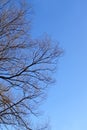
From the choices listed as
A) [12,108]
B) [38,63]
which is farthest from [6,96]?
[38,63]

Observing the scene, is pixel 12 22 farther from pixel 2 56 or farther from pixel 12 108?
pixel 12 108

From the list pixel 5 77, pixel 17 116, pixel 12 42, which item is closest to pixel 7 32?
pixel 12 42

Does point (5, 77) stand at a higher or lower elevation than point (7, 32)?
lower

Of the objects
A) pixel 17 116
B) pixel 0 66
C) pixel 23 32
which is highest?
pixel 23 32

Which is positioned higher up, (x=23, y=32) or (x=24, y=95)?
(x=23, y=32)

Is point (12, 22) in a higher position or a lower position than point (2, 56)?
higher

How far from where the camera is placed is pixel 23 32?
26641mm

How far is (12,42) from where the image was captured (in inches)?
1027

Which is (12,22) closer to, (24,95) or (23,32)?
(23,32)

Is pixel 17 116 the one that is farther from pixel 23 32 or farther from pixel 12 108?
pixel 23 32

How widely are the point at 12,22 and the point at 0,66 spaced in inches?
91.7

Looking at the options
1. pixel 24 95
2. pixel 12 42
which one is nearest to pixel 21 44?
pixel 12 42

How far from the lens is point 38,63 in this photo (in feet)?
87.4

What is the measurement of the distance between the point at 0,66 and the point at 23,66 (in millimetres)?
1235
